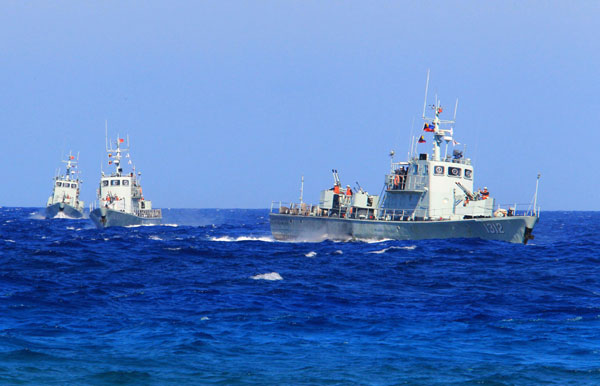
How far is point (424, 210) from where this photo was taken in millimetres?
45406

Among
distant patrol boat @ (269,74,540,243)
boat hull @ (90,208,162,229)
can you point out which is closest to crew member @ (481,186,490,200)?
distant patrol boat @ (269,74,540,243)

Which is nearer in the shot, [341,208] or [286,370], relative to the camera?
[286,370]

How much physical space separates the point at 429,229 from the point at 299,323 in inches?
1071

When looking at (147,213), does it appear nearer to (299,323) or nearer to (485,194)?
(485,194)

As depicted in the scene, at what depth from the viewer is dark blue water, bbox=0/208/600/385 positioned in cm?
1275

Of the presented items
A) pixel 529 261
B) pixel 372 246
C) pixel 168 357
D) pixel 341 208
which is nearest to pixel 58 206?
pixel 341 208

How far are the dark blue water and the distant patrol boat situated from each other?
11.0 metres

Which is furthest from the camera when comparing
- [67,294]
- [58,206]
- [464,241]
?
[58,206]

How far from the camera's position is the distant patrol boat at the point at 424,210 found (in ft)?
139

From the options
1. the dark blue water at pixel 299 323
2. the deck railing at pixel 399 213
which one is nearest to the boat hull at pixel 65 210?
the deck railing at pixel 399 213

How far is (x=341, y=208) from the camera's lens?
50438 millimetres

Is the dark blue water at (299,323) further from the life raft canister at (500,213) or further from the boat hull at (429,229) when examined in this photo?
the life raft canister at (500,213)

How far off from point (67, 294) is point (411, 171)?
29.9 m

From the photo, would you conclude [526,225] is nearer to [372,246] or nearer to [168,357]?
[372,246]
